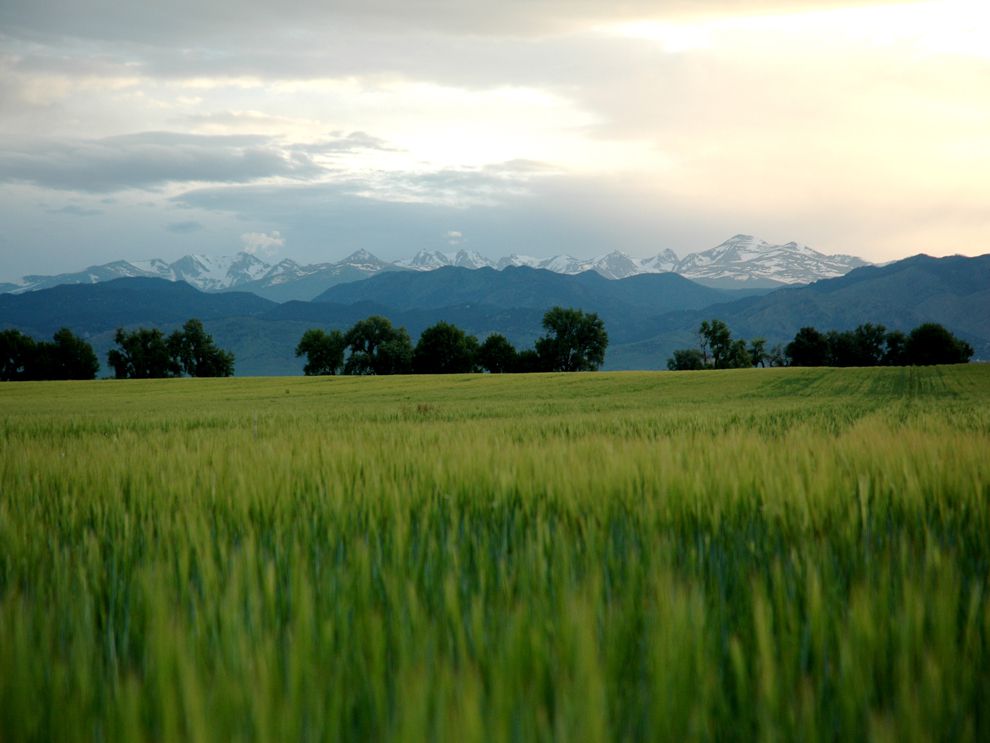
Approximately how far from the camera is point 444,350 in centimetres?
11250

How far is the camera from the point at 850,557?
2.23 meters

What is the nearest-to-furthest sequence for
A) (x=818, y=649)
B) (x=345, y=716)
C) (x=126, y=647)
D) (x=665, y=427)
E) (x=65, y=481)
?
(x=345, y=716), (x=818, y=649), (x=126, y=647), (x=65, y=481), (x=665, y=427)

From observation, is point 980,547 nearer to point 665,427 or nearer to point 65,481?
point 65,481

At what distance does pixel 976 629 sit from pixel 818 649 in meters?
0.36

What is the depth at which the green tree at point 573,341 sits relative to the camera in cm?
12250

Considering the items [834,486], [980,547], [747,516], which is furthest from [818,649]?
[834,486]

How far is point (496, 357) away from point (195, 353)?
52.0m

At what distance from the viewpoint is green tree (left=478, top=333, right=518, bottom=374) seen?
11700 cm

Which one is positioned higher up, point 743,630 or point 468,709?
point 468,709

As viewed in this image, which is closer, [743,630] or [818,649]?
[818,649]

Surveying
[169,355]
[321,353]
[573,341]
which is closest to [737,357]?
[573,341]

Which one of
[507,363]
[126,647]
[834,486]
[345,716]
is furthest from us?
[507,363]

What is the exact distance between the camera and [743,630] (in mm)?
1587

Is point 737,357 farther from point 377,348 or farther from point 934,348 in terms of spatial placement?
point 377,348
